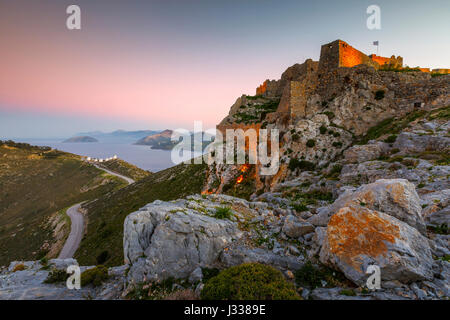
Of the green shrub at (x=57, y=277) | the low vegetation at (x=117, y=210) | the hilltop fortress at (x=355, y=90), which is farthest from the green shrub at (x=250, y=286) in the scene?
the low vegetation at (x=117, y=210)

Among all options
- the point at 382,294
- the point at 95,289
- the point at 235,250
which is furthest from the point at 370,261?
Answer: the point at 95,289

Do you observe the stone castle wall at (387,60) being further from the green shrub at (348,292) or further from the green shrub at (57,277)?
the green shrub at (57,277)

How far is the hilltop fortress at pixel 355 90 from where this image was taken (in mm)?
20188

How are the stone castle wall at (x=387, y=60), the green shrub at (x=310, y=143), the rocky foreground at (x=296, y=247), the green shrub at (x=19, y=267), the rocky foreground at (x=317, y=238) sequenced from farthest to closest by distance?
1. the stone castle wall at (x=387, y=60)
2. the green shrub at (x=310, y=143)
3. the green shrub at (x=19, y=267)
4. the rocky foreground at (x=317, y=238)
5. the rocky foreground at (x=296, y=247)

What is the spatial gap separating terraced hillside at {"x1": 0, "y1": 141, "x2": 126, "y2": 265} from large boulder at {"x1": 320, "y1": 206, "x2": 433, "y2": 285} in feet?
218

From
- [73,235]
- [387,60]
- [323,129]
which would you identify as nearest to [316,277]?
[323,129]

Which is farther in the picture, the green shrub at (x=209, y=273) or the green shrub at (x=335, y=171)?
the green shrub at (x=335, y=171)

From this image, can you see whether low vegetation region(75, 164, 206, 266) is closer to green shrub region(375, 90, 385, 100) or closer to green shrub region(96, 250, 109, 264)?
green shrub region(96, 250, 109, 264)

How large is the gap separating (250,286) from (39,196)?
134497 millimetres

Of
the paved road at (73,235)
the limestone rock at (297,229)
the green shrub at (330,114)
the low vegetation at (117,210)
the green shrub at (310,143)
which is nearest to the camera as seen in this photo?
the limestone rock at (297,229)

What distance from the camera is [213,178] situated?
37.2 meters

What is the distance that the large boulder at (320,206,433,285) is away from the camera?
16.3ft

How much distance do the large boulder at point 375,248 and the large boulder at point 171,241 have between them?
4.39m

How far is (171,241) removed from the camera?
7797 mm
